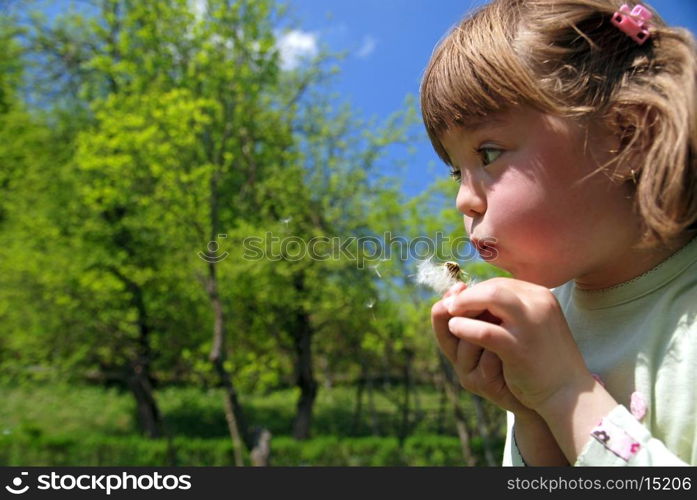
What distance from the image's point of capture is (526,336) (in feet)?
2.27

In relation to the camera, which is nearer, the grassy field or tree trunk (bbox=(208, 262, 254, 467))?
tree trunk (bbox=(208, 262, 254, 467))

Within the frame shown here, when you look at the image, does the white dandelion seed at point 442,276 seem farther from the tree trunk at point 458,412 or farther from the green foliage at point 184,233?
the tree trunk at point 458,412

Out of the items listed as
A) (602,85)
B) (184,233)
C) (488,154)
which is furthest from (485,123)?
(184,233)

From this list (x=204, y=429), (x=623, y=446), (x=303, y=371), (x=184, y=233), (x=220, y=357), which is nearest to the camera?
(x=623, y=446)

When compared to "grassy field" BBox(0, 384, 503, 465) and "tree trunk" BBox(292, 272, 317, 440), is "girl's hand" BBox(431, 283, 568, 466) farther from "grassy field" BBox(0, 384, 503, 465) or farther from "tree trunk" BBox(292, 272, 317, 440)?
"tree trunk" BBox(292, 272, 317, 440)

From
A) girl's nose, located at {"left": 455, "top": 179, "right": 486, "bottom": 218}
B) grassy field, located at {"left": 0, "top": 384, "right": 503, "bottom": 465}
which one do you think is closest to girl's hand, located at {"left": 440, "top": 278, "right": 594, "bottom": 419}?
girl's nose, located at {"left": 455, "top": 179, "right": 486, "bottom": 218}

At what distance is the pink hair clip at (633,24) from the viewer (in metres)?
0.78

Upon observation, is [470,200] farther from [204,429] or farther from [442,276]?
[204,429]

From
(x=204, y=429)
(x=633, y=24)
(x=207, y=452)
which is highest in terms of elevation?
(x=204, y=429)

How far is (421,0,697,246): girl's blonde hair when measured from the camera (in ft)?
2.39

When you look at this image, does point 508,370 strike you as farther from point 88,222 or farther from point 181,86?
point 88,222

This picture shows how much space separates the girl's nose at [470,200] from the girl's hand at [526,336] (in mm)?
130

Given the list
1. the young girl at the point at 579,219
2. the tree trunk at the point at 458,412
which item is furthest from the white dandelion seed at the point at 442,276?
the tree trunk at the point at 458,412

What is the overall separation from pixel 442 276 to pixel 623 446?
329mm
